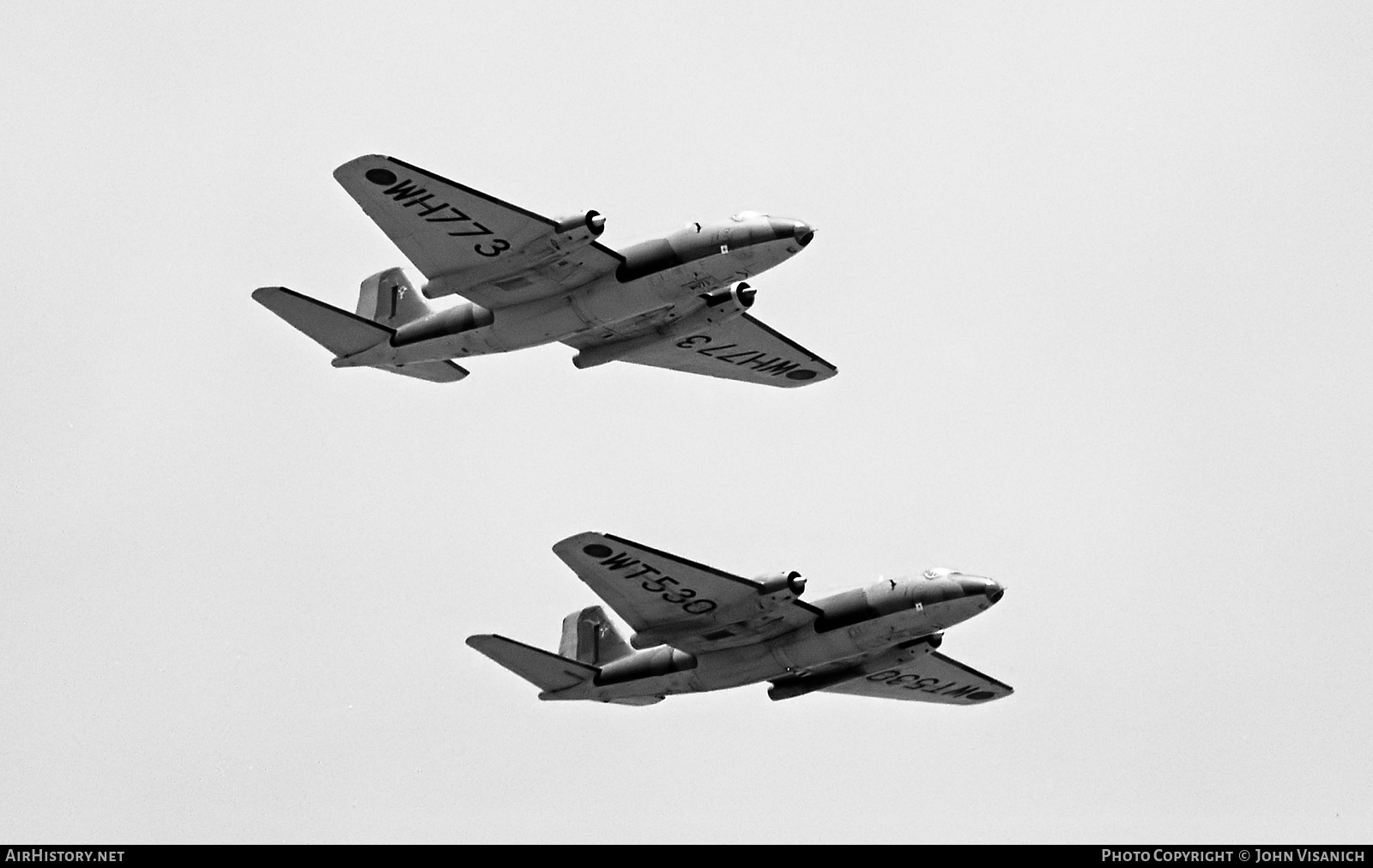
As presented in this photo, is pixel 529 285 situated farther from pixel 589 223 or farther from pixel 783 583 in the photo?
pixel 783 583

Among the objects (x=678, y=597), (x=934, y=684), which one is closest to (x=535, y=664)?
(x=678, y=597)

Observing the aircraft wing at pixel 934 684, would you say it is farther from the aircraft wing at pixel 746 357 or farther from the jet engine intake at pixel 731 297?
the jet engine intake at pixel 731 297

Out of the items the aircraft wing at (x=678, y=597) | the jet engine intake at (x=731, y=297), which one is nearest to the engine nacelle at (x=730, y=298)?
the jet engine intake at (x=731, y=297)

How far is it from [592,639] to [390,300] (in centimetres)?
1251

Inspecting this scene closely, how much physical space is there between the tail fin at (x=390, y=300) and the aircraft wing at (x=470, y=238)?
6.10 meters

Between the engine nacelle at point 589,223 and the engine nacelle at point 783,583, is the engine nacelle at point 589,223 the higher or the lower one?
the higher one

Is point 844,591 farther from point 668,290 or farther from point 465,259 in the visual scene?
point 465,259

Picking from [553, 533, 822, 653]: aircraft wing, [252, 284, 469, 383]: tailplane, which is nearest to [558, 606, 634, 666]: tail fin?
[553, 533, 822, 653]: aircraft wing

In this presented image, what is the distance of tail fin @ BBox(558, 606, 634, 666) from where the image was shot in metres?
74.2

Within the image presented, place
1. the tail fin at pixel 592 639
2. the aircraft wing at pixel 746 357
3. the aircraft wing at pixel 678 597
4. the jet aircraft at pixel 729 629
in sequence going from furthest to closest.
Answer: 1. the aircraft wing at pixel 746 357
2. the tail fin at pixel 592 639
3. the jet aircraft at pixel 729 629
4. the aircraft wing at pixel 678 597

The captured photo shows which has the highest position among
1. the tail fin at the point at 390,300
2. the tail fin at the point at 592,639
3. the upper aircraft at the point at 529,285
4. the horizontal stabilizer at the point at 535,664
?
the tail fin at the point at 390,300

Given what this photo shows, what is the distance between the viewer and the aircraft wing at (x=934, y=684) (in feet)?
→ 248

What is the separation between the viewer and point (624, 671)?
235ft
